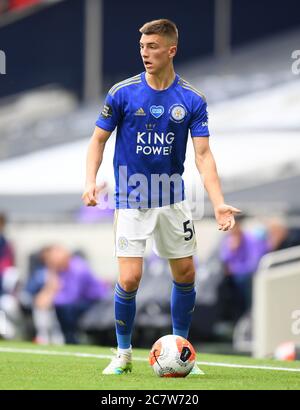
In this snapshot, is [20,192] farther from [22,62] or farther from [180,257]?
[180,257]

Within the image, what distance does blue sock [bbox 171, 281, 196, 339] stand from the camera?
7.82 m

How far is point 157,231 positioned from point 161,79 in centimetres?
93

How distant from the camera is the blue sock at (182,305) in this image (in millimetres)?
7816

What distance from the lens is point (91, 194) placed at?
729cm

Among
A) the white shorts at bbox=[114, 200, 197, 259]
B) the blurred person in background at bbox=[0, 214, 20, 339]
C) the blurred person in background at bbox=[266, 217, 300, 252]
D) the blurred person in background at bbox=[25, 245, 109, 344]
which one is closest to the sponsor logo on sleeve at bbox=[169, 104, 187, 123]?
the white shorts at bbox=[114, 200, 197, 259]

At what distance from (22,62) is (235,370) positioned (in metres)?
21.2

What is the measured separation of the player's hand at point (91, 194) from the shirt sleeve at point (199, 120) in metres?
0.73

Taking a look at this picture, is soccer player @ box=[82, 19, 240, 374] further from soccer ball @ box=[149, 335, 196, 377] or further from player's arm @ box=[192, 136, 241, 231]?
soccer ball @ box=[149, 335, 196, 377]

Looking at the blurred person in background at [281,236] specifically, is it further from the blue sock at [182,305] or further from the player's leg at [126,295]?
the player's leg at [126,295]

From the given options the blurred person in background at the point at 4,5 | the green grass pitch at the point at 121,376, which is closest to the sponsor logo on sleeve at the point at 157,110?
the green grass pitch at the point at 121,376

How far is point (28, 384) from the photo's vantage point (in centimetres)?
679

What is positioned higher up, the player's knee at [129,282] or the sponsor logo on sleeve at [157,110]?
the sponsor logo on sleeve at [157,110]

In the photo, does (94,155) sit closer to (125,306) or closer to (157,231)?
(157,231)
